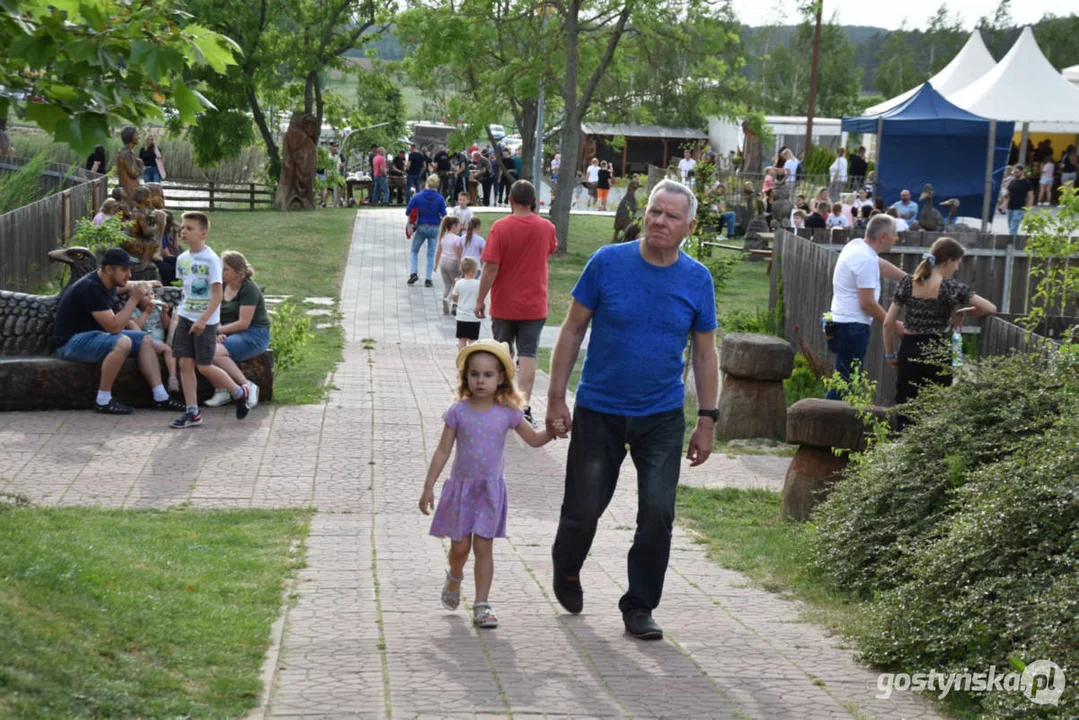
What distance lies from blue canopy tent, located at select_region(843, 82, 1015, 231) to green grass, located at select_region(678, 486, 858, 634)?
2094cm

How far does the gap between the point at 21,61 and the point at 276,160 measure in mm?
33289

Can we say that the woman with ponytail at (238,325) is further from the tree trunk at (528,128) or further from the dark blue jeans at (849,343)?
the tree trunk at (528,128)

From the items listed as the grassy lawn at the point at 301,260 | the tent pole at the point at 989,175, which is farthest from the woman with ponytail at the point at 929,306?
the tent pole at the point at 989,175

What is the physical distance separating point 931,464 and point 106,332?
22.3 ft

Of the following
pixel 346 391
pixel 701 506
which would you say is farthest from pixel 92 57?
pixel 346 391

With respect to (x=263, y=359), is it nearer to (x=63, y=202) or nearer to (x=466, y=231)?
(x=466, y=231)

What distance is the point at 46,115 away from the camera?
4.62 m

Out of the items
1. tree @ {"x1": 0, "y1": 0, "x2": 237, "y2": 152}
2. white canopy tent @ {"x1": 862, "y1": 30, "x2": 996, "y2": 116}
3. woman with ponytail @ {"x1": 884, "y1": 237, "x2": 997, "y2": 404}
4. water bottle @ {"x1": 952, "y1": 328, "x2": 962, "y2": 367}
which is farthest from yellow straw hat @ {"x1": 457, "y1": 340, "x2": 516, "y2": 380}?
white canopy tent @ {"x1": 862, "y1": 30, "x2": 996, "y2": 116}

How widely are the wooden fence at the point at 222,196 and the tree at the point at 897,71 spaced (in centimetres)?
5914

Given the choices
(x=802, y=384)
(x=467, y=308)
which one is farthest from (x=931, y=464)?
(x=802, y=384)

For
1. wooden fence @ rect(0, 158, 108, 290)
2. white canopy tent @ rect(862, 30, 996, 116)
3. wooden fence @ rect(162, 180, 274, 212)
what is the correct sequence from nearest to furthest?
wooden fence @ rect(0, 158, 108, 290), wooden fence @ rect(162, 180, 274, 212), white canopy tent @ rect(862, 30, 996, 116)

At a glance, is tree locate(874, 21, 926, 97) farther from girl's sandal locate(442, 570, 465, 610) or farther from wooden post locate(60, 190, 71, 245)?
girl's sandal locate(442, 570, 465, 610)

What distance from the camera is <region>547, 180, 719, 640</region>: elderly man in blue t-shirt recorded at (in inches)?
220

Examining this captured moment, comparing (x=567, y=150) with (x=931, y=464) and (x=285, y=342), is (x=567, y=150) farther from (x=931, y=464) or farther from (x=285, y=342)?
(x=931, y=464)
